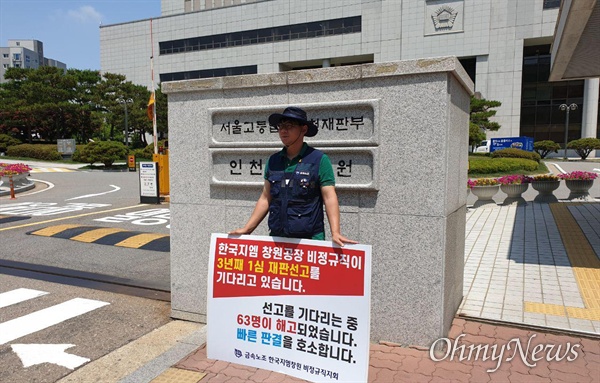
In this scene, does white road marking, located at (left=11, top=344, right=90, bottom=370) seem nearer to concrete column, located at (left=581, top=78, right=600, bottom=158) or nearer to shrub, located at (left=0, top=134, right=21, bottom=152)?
shrub, located at (left=0, top=134, right=21, bottom=152)

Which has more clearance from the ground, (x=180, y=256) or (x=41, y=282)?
(x=180, y=256)

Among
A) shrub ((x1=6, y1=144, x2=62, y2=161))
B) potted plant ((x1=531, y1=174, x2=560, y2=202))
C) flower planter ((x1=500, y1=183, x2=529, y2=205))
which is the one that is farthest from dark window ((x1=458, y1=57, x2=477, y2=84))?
shrub ((x1=6, y1=144, x2=62, y2=161))

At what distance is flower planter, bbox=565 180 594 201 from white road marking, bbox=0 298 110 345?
14261 millimetres

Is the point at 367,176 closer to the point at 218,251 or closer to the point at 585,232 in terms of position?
the point at 218,251

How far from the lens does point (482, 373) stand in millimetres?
3346

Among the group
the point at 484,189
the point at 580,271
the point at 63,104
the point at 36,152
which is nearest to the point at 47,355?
the point at 580,271

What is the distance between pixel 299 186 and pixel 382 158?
99 centimetres

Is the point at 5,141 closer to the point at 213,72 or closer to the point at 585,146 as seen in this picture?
the point at 213,72

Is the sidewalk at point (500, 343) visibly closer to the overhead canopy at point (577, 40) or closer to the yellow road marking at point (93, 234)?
the overhead canopy at point (577, 40)

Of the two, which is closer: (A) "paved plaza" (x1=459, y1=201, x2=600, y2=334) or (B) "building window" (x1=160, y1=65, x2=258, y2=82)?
(A) "paved plaza" (x1=459, y1=201, x2=600, y2=334)

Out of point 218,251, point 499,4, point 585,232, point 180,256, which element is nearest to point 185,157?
point 180,256

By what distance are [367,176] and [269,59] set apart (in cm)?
5230

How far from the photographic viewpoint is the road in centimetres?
403

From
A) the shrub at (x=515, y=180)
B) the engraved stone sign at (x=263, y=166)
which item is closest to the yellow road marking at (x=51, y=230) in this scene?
the engraved stone sign at (x=263, y=166)
